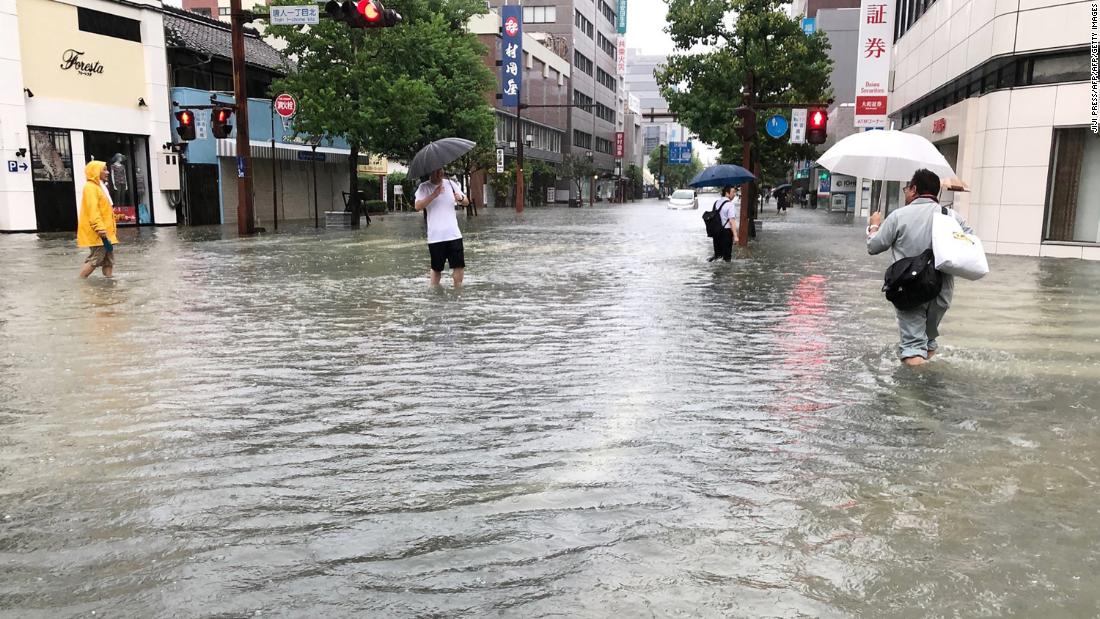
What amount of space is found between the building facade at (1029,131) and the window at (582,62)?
70773 millimetres

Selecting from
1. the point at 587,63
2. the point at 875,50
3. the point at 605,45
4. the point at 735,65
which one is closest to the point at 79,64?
the point at 735,65

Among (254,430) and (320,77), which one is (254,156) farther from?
(254,430)

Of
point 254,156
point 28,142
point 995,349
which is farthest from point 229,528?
point 254,156

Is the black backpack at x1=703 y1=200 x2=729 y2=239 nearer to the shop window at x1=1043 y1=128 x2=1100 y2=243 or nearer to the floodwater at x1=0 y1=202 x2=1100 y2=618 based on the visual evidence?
the floodwater at x1=0 y1=202 x2=1100 y2=618

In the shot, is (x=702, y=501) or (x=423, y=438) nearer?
(x=702, y=501)

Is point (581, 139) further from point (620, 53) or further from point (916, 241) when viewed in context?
point (916, 241)

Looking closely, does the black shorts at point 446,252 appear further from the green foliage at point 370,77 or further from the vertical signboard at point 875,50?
the vertical signboard at point 875,50

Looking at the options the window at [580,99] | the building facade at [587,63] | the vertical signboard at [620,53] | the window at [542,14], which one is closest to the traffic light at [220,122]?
the building facade at [587,63]

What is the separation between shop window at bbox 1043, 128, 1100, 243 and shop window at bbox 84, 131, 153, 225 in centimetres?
2640

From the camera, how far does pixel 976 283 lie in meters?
13.3

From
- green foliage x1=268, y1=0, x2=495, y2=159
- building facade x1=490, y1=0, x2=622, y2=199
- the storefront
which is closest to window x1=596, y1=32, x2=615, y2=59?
building facade x1=490, y1=0, x2=622, y2=199

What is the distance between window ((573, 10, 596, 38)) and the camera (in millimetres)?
90000

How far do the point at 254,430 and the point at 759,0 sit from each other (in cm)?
2544

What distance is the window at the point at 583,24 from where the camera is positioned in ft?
295
